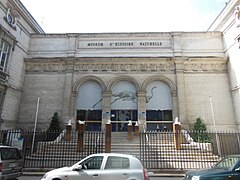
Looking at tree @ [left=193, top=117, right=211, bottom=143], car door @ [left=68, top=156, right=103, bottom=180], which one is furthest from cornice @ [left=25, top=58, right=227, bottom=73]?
car door @ [left=68, top=156, right=103, bottom=180]

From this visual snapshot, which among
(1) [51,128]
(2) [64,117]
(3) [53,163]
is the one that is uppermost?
(2) [64,117]

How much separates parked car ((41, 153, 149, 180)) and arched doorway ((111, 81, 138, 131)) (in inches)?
543

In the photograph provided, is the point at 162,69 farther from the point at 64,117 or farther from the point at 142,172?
the point at 142,172

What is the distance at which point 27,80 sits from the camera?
21859 mm

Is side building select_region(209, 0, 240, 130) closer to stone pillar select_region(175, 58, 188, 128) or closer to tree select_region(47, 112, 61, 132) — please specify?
stone pillar select_region(175, 58, 188, 128)

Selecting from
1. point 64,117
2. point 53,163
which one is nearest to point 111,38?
point 64,117

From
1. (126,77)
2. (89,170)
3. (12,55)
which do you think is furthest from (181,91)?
(12,55)

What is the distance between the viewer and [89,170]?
6.58 meters

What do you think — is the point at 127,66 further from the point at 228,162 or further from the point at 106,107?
the point at 228,162

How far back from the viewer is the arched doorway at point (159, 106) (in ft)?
66.7

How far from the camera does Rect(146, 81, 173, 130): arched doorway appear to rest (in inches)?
801

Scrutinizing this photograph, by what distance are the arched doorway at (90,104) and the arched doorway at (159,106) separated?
537 centimetres

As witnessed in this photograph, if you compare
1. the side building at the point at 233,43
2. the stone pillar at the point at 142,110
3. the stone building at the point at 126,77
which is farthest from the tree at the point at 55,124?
the side building at the point at 233,43

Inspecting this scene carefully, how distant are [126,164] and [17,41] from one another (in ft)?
62.7
